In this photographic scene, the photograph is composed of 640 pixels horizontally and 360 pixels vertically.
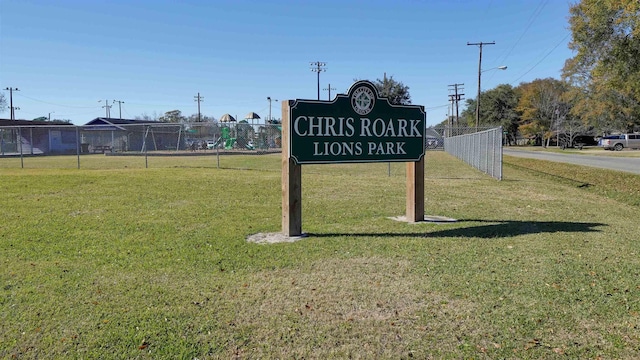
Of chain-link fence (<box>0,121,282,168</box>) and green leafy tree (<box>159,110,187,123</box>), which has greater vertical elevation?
green leafy tree (<box>159,110,187,123</box>)

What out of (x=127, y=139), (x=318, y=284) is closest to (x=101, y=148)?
(x=127, y=139)

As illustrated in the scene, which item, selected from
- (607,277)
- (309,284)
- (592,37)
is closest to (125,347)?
(309,284)

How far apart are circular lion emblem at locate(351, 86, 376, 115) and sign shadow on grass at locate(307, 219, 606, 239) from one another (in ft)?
5.43

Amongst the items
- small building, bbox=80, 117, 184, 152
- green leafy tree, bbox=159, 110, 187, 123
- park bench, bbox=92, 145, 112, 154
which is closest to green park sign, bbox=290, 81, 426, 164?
small building, bbox=80, 117, 184, 152

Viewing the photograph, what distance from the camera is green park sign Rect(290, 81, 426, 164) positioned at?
576 cm

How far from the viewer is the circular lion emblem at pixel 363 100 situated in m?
6.11

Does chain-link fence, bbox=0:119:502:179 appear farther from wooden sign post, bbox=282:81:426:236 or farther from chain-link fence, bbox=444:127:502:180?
wooden sign post, bbox=282:81:426:236

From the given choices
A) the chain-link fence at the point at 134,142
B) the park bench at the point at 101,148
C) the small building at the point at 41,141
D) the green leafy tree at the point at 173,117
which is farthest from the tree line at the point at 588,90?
the green leafy tree at the point at 173,117

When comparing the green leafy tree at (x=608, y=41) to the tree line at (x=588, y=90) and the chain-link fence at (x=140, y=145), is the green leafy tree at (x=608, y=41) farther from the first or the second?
the chain-link fence at (x=140, y=145)

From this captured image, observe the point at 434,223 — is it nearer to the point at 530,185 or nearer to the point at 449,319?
the point at 449,319

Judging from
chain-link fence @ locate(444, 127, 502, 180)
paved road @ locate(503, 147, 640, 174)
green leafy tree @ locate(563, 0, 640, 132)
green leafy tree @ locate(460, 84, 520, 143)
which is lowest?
paved road @ locate(503, 147, 640, 174)

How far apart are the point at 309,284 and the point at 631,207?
7.42 metres

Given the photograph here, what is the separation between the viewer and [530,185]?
39.6 feet

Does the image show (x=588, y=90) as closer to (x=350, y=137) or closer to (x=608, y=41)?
(x=608, y=41)
